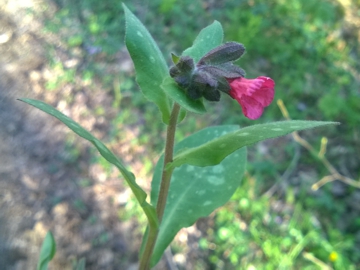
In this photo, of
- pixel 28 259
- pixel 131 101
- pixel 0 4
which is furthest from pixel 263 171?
pixel 0 4

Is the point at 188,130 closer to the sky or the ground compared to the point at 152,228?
closer to the ground

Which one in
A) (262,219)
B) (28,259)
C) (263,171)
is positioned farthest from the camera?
(263,171)

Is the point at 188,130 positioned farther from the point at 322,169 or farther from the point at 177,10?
the point at 177,10

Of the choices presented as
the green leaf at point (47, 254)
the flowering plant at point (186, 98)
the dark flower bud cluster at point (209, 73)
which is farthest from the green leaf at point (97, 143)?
the green leaf at point (47, 254)

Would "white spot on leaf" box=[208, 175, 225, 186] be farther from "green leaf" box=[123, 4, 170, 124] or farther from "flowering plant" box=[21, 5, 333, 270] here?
"green leaf" box=[123, 4, 170, 124]

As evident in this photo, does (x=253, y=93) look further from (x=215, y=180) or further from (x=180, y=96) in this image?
(x=215, y=180)

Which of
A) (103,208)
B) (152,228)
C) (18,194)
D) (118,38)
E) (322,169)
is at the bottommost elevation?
(322,169)

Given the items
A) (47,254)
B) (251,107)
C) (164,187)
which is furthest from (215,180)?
(47,254)

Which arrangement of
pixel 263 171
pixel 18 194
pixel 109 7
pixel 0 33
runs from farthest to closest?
pixel 109 7 < pixel 0 33 < pixel 263 171 < pixel 18 194
